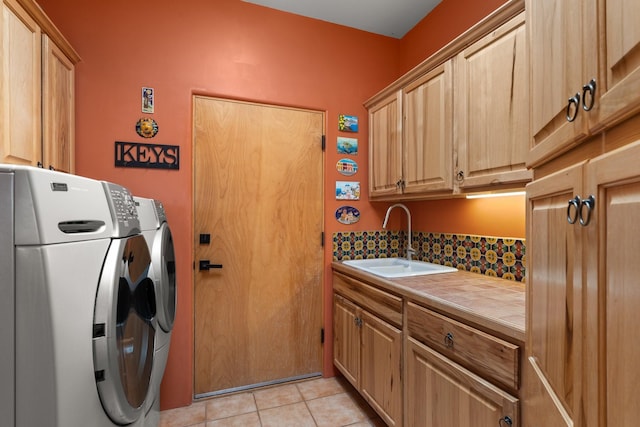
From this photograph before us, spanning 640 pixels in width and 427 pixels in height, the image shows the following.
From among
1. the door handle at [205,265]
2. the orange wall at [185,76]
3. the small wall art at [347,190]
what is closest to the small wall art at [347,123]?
the orange wall at [185,76]

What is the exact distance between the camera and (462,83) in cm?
161

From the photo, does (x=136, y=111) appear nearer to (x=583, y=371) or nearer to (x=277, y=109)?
(x=277, y=109)

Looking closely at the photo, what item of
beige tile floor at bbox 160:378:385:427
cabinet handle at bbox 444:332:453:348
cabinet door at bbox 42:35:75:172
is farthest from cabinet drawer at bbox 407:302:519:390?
cabinet door at bbox 42:35:75:172

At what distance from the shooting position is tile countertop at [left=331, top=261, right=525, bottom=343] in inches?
41.5

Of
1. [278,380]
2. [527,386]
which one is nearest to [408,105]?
[527,386]

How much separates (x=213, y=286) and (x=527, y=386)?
187 centimetres

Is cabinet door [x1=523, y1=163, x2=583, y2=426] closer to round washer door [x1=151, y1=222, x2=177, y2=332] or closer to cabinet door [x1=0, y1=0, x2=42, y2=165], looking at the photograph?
round washer door [x1=151, y1=222, x2=177, y2=332]

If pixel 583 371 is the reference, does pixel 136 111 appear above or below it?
above

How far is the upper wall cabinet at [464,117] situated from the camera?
4.42 ft

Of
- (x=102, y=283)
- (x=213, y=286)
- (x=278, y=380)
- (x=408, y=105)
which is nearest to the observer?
(x=102, y=283)

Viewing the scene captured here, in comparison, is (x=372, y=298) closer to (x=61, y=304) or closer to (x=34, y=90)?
(x=61, y=304)

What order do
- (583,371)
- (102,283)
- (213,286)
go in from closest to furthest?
(583,371) → (102,283) → (213,286)

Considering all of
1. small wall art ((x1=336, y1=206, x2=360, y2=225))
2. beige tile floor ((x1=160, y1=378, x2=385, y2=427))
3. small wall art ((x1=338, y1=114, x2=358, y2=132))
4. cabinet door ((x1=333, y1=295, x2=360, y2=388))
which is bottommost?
beige tile floor ((x1=160, y1=378, x2=385, y2=427))

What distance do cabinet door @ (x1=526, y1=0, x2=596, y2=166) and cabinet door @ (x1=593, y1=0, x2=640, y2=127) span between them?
4 centimetres
